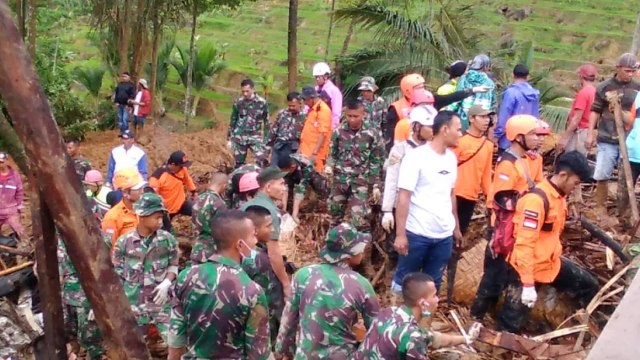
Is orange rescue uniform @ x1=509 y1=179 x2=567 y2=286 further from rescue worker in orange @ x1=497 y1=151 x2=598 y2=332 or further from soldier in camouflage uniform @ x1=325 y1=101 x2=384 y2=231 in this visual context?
soldier in camouflage uniform @ x1=325 y1=101 x2=384 y2=231

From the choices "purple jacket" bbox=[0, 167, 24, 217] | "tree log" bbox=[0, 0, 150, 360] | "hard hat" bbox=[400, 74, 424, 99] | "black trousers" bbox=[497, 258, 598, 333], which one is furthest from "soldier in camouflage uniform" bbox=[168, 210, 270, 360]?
"purple jacket" bbox=[0, 167, 24, 217]

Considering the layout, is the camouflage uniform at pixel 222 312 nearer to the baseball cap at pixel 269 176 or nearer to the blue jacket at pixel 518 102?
the baseball cap at pixel 269 176

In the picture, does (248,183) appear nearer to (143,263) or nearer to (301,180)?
(143,263)

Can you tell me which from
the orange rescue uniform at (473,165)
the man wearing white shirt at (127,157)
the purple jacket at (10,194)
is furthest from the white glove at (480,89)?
the purple jacket at (10,194)

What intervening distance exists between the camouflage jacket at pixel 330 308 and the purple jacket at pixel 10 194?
18.2 feet

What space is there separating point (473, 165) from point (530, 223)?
3.85 feet

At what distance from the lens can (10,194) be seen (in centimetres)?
866

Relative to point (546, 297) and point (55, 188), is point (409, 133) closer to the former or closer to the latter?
point (546, 297)

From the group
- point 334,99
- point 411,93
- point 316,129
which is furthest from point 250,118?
point 411,93

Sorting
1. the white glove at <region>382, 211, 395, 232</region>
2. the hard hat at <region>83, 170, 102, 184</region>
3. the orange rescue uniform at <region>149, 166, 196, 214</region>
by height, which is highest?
the white glove at <region>382, 211, 395, 232</region>

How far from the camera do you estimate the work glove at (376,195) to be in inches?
314

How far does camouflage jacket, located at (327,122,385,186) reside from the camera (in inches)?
303

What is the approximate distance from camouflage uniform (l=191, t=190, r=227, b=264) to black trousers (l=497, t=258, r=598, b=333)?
246 cm

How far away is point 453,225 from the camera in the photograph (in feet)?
18.8
